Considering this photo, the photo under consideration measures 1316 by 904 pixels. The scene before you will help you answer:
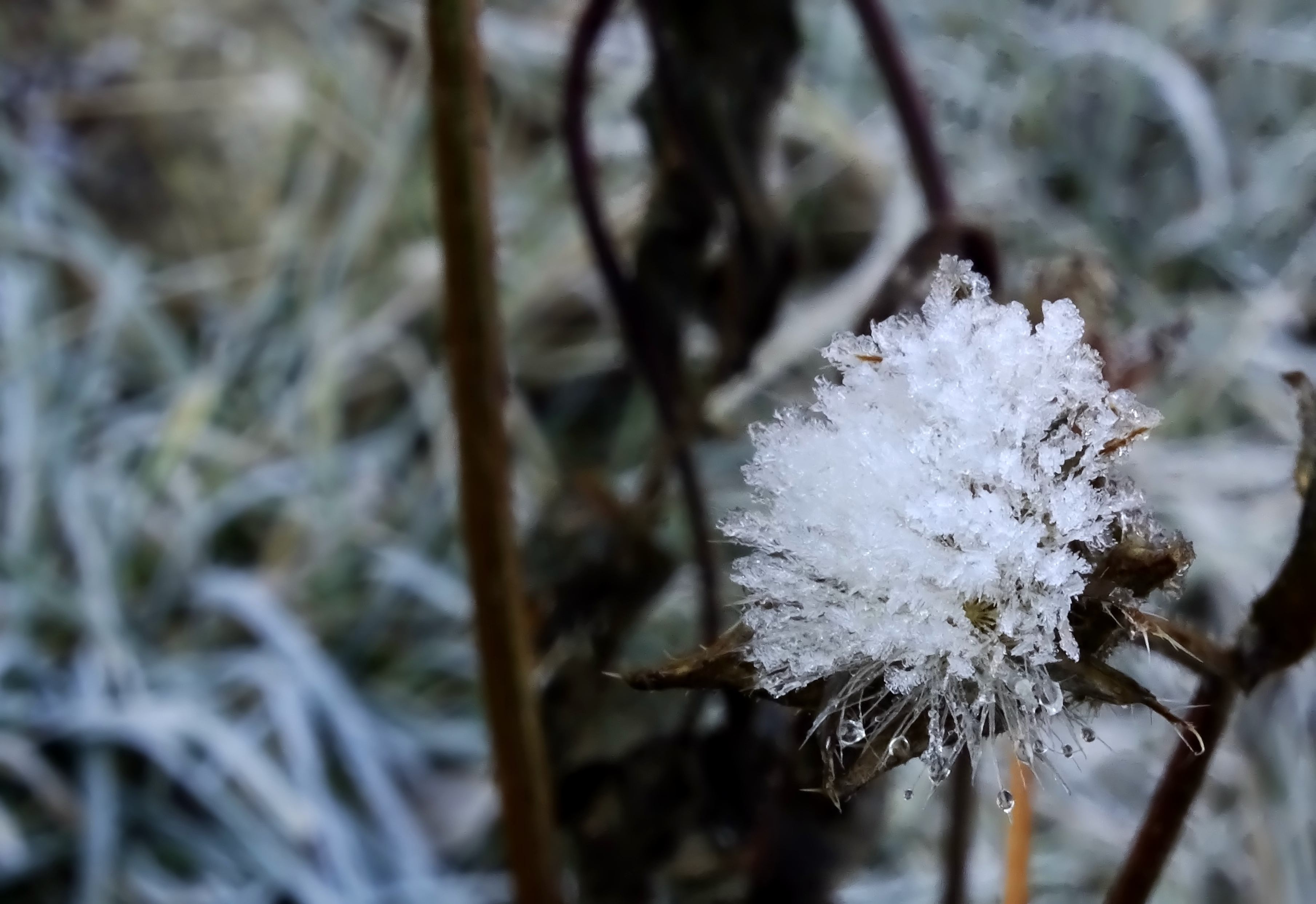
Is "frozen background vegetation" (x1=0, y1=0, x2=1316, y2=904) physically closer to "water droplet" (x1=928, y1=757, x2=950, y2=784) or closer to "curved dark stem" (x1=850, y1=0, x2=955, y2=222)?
"curved dark stem" (x1=850, y1=0, x2=955, y2=222)

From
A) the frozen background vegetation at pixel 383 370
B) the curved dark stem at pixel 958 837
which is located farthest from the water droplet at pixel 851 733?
the frozen background vegetation at pixel 383 370

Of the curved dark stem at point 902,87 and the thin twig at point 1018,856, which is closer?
the thin twig at point 1018,856

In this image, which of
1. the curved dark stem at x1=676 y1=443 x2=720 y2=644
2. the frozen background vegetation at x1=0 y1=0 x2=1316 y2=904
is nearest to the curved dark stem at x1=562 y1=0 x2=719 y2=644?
the curved dark stem at x1=676 y1=443 x2=720 y2=644

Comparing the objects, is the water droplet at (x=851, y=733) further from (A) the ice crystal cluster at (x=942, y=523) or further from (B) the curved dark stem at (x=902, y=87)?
(B) the curved dark stem at (x=902, y=87)

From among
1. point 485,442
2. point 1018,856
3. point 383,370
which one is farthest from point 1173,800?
point 383,370

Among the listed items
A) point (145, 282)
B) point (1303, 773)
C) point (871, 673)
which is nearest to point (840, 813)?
point (871, 673)

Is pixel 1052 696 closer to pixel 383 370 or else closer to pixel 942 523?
pixel 942 523

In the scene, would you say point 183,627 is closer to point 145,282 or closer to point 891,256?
point 145,282
